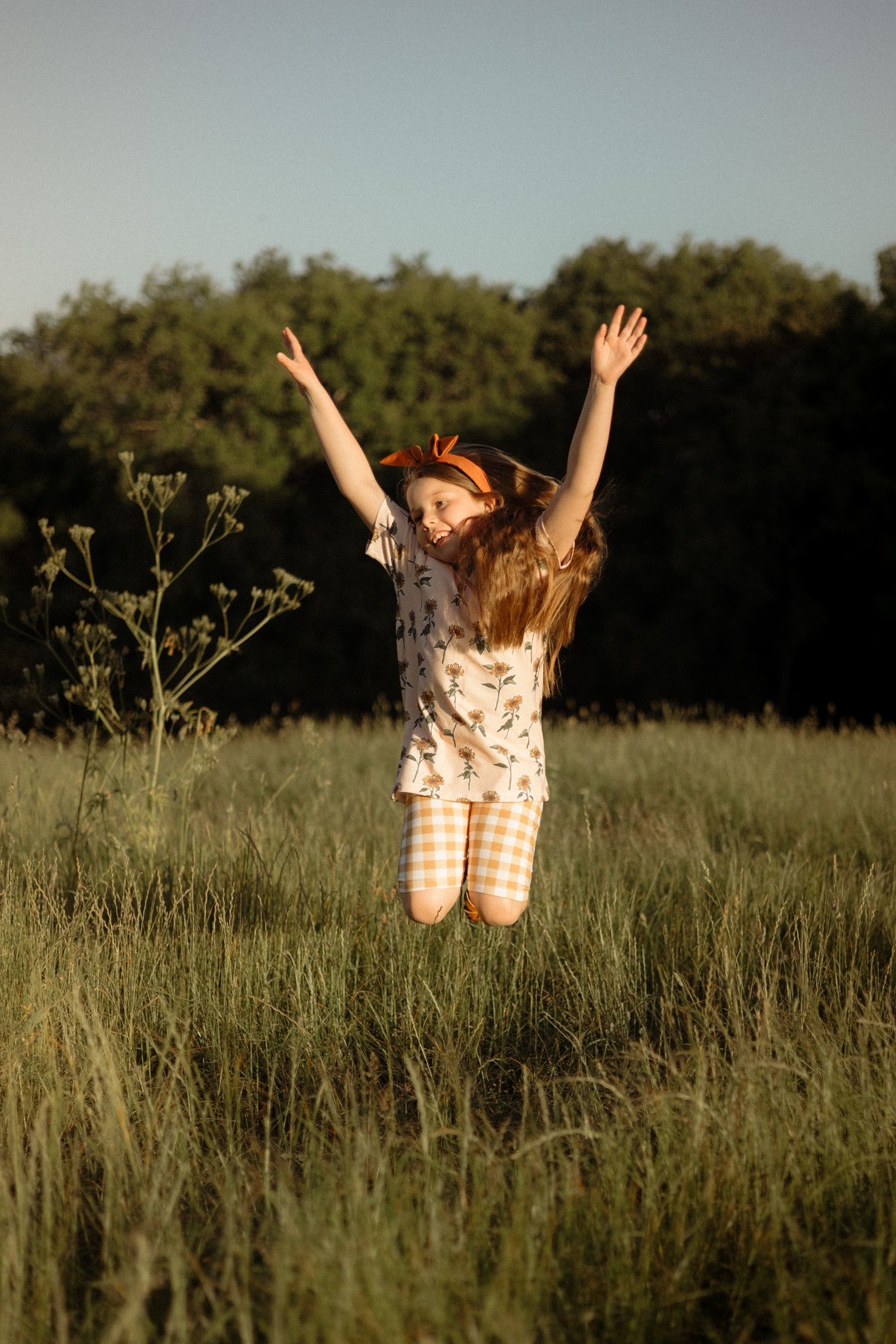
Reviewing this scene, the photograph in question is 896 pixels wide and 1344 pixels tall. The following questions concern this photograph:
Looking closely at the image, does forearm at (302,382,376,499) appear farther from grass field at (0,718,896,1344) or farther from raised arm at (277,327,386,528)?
grass field at (0,718,896,1344)

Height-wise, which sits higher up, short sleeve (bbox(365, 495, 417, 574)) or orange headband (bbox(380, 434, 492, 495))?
orange headband (bbox(380, 434, 492, 495))

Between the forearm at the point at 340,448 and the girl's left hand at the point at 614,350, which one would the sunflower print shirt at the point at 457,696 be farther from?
the girl's left hand at the point at 614,350

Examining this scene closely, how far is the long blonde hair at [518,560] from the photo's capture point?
2908 millimetres

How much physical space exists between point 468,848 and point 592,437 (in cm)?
115

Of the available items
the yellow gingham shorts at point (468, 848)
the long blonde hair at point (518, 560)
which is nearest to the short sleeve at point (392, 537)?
the long blonde hair at point (518, 560)

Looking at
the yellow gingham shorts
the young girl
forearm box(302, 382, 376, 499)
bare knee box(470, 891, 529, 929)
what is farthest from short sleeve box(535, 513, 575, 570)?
bare knee box(470, 891, 529, 929)

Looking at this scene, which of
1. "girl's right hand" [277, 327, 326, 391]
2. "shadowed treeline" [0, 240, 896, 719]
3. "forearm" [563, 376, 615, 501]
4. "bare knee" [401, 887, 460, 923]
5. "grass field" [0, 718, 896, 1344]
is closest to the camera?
"grass field" [0, 718, 896, 1344]

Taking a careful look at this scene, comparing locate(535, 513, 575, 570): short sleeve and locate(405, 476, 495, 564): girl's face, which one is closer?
locate(535, 513, 575, 570): short sleeve

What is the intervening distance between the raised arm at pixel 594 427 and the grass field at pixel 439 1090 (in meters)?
1.25

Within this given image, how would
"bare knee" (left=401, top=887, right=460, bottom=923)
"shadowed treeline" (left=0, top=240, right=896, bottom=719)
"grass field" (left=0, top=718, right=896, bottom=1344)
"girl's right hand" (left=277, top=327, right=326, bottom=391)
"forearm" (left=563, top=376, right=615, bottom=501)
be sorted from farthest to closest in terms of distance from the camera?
"shadowed treeline" (left=0, top=240, right=896, bottom=719)
"girl's right hand" (left=277, top=327, right=326, bottom=391)
"bare knee" (left=401, top=887, right=460, bottom=923)
"forearm" (left=563, top=376, right=615, bottom=501)
"grass field" (left=0, top=718, right=896, bottom=1344)

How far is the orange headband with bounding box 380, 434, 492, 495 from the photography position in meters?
3.08

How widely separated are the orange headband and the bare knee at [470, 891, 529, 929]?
3.71ft

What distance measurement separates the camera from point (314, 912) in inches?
139

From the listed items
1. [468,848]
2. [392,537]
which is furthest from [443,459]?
[468,848]
